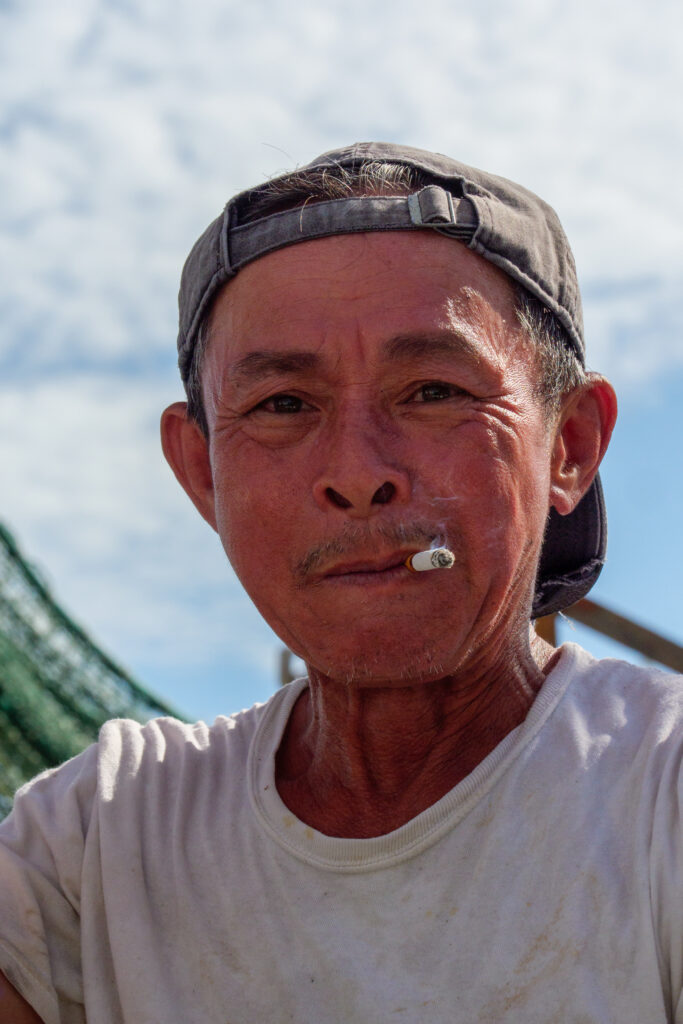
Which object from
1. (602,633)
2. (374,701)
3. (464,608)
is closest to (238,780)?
(374,701)

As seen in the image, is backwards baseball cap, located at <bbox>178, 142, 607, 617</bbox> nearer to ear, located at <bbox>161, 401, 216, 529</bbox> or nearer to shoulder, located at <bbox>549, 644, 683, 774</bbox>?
ear, located at <bbox>161, 401, 216, 529</bbox>

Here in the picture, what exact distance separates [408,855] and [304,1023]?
1.03 feet

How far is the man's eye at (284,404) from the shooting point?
1898mm

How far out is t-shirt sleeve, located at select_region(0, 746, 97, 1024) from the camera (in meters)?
1.88

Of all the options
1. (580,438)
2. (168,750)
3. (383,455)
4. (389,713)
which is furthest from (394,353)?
(168,750)

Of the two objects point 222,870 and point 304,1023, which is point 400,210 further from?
point 304,1023

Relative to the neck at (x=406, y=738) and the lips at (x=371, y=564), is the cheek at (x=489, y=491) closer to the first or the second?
the lips at (x=371, y=564)

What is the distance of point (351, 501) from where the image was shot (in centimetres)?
172

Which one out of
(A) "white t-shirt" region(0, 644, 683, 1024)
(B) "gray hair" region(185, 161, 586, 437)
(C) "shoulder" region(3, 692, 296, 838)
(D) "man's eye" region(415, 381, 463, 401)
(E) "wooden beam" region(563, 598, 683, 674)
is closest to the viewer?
(A) "white t-shirt" region(0, 644, 683, 1024)

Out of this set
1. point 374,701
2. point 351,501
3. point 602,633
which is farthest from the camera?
point 602,633

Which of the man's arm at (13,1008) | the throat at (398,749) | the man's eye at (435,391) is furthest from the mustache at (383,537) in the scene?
the man's arm at (13,1008)

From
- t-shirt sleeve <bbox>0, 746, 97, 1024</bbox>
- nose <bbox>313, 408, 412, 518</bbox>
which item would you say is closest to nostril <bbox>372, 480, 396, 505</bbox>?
nose <bbox>313, 408, 412, 518</bbox>

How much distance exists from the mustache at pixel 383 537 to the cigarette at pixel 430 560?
0.08 ft

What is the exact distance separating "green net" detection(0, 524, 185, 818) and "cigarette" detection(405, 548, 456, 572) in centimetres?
1012
